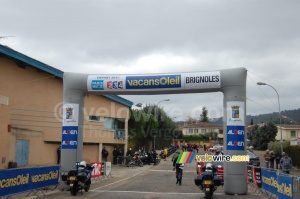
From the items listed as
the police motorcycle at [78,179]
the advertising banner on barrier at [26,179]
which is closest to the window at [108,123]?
the advertising banner on barrier at [26,179]

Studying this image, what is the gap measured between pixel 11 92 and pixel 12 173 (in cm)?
1267

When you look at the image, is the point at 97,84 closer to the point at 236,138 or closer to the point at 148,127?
the point at 236,138

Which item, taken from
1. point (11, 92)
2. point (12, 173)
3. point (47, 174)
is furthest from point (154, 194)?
point (11, 92)

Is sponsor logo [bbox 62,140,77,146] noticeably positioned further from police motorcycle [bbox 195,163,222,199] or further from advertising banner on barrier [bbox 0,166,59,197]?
police motorcycle [bbox 195,163,222,199]

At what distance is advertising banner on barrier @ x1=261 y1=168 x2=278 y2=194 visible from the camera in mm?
13328

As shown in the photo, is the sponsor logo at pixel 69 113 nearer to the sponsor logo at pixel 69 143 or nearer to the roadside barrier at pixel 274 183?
the sponsor logo at pixel 69 143

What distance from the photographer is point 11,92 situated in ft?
79.0

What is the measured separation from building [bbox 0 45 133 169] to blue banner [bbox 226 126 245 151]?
467 inches

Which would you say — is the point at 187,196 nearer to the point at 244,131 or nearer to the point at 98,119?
the point at 244,131

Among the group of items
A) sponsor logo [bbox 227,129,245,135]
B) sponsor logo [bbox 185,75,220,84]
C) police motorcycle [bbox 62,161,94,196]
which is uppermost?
sponsor logo [bbox 185,75,220,84]

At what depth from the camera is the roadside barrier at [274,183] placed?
1067 cm

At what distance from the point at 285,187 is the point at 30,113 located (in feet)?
62.1

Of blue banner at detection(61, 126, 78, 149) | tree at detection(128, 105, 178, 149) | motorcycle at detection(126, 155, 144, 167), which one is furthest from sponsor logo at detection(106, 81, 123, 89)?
tree at detection(128, 105, 178, 149)

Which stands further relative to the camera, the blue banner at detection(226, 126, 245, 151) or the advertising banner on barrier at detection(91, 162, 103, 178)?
the advertising banner on barrier at detection(91, 162, 103, 178)
